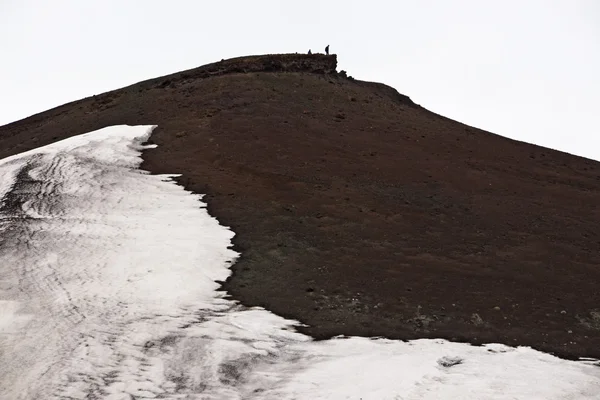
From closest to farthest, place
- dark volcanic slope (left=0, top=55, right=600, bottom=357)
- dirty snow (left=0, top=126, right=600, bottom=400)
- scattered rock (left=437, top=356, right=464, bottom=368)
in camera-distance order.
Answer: dirty snow (left=0, top=126, right=600, bottom=400), scattered rock (left=437, top=356, right=464, bottom=368), dark volcanic slope (left=0, top=55, right=600, bottom=357)

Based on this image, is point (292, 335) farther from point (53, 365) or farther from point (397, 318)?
point (53, 365)

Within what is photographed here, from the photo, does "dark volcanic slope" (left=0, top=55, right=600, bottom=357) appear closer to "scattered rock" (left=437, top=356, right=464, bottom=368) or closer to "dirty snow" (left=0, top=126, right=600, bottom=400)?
"dirty snow" (left=0, top=126, right=600, bottom=400)

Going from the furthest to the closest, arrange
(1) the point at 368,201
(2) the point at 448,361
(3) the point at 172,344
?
(1) the point at 368,201 → (3) the point at 172,344 → (2) the point at 448,361

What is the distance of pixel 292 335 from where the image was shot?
13422 mm

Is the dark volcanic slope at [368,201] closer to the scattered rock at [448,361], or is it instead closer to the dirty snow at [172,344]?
the dirty snow at [172,344]

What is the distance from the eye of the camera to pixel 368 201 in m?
24.2

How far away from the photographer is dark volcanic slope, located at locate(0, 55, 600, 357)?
15602mm

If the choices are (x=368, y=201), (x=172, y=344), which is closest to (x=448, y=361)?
(x=172, y=344)

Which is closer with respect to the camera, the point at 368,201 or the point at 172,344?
the point at 172,344

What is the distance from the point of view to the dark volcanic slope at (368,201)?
51.2 ft

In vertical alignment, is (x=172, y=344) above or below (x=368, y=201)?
below

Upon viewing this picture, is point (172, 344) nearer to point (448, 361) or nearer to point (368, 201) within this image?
point (448, 361)

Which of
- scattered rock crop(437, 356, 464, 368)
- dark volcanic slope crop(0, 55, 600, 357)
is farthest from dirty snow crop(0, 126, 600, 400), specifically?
dark volcanic slope crop(0, 55, 600, 357)

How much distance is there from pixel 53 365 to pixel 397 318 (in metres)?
7.95
